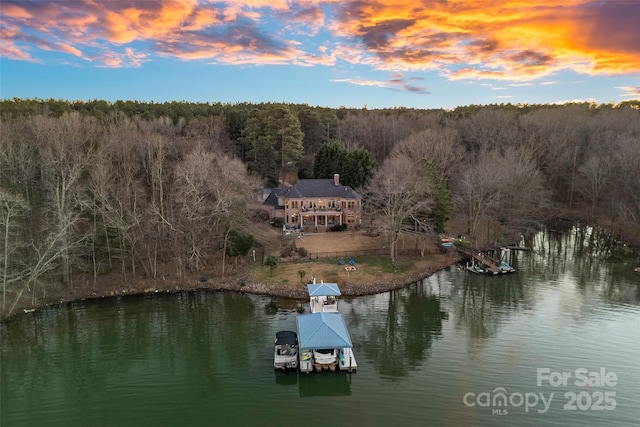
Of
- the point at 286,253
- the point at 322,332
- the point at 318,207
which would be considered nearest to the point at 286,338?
the point at 322,332

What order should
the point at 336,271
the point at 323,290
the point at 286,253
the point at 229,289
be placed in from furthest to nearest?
the point at 286,253 → the point at 336,271 → the point at 229,289 → the point at 323,290

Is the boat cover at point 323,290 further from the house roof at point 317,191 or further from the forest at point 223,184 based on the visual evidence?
the house roof at point 317,191

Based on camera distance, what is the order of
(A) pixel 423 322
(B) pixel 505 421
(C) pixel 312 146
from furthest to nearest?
1. (C) pixel 312 146
2. (A) pixel 423 322
3. (B) pixel 505 421

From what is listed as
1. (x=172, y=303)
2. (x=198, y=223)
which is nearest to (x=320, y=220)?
(x=198, y=223)

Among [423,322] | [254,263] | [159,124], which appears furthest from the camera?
[159,124]

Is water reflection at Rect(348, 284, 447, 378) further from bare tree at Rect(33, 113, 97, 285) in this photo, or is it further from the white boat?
bare tree at Rect(33, 113, 97, 285)

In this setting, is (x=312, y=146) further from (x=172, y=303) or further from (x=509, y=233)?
(x=172, y=303)

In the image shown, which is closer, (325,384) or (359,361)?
(325,384)

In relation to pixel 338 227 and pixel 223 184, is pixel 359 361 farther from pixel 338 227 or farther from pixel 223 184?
pixel 338 227
